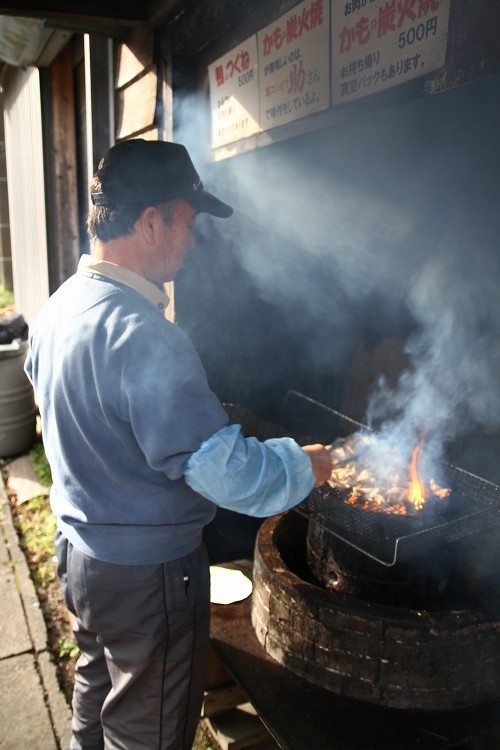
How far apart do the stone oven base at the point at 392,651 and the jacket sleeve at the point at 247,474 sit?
89 centimetres

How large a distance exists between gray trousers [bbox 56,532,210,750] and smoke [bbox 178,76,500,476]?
1800 millimetres

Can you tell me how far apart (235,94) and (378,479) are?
2.59m

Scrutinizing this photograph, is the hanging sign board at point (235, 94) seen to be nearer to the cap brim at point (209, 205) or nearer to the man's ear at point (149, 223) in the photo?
the cap brim at point (209, 205)

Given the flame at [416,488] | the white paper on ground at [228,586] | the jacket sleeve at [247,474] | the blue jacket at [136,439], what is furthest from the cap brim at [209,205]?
the white paper on ground at [228,586]

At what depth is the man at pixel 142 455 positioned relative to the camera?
2.31 m

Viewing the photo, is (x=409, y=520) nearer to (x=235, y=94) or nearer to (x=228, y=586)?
(x=228, y=586)

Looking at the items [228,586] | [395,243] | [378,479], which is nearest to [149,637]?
[228,586]

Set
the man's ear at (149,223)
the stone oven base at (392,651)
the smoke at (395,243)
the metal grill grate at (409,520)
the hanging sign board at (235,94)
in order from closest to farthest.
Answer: the man's ear at (149,223) → the metal grill grate at (409,520) → the stone oven base at (392,651) → the smoke at (395,243) → the hanging sign board at (235,94)

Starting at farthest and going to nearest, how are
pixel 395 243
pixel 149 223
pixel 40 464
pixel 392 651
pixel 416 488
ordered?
pixel 40 464 → pixel 395 243 → pixel 416 488 → pixel 392 651 → pixel 149 223

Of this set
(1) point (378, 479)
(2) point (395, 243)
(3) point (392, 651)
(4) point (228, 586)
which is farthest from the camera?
(2) point (395, 243)

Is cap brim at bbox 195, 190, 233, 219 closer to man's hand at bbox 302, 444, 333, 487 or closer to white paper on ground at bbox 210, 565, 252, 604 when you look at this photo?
man's hand at bbox 302, 444, 333, 487

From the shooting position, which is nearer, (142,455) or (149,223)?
(142,455)

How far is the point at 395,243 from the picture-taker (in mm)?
4062

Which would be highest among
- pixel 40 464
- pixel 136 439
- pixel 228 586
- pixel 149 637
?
pixel 136 439
